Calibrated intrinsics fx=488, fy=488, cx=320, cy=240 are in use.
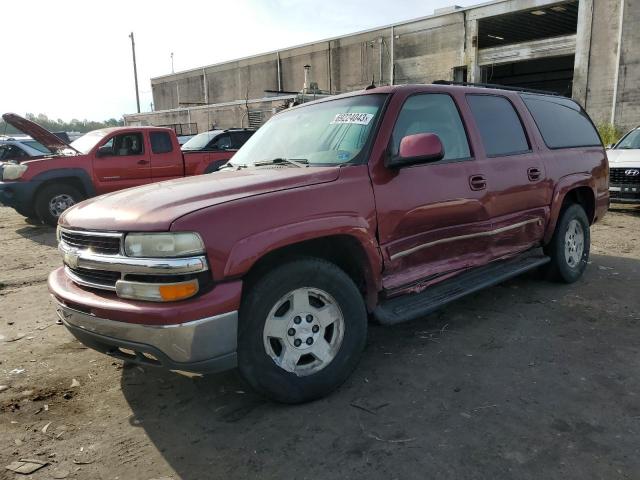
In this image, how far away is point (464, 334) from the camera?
3.90 m

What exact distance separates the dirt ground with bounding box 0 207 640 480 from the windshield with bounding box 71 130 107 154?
6086 millimetres

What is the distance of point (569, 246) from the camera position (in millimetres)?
5070

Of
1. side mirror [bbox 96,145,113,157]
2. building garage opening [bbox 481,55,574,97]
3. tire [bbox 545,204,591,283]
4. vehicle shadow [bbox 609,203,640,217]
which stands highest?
building garage opening [bbox 481,55,574,97]

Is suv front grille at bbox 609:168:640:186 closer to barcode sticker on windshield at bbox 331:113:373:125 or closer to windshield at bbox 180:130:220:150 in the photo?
barcode sticker on windshield at bbox 331:113:373:125

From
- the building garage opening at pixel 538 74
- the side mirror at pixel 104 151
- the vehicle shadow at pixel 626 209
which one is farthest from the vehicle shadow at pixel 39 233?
the building garage opening at pixel 538 74

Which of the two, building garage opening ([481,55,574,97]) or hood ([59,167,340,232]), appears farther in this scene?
building garage opening ([481,55,574,97])

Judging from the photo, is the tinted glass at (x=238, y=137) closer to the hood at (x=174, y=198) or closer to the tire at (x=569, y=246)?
the tire at (x=569, y=246)

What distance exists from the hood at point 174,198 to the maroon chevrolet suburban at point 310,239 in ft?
0.04

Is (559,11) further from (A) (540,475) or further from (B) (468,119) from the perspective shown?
(A) (540,475)

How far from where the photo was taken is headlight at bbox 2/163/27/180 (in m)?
8.93

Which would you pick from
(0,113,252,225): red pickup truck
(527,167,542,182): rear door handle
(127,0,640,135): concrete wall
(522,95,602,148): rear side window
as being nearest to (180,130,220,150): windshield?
(0,113,252,225): red pickup truck

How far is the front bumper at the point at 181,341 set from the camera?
240cm

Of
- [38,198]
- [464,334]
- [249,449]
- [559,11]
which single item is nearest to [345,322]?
[249,449]

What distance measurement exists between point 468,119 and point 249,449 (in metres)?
2.92
